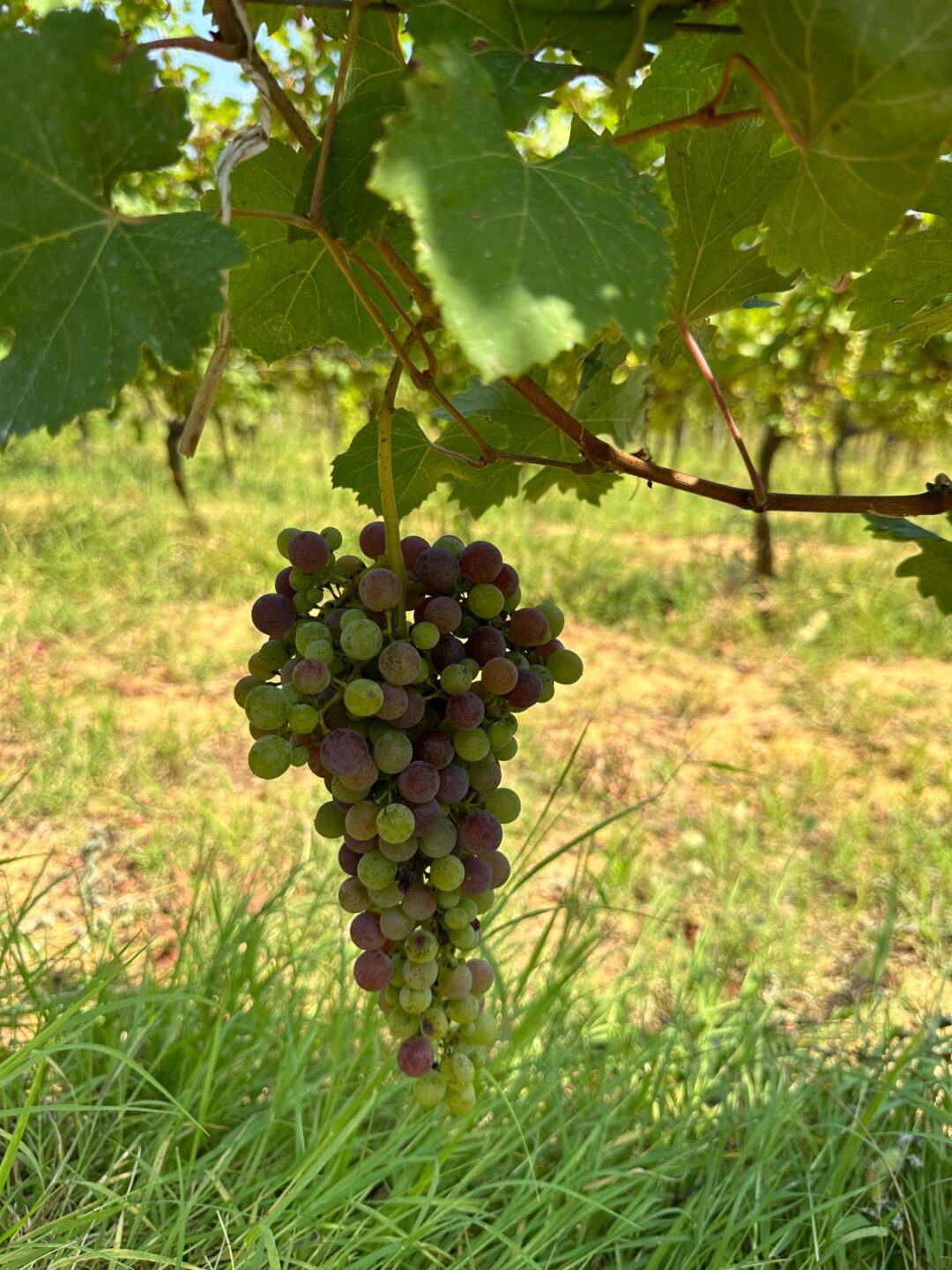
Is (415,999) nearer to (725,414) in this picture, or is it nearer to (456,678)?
(456,678)

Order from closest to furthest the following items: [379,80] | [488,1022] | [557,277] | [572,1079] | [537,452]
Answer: [557,277] → [379,80] → [488,1022] → [537,452] → [572,1079]

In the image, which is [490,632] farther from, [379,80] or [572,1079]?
[572,1079]

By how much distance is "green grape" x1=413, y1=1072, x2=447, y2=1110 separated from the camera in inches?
34.6

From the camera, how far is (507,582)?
2.66ft

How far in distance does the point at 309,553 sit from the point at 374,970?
373 millimetres

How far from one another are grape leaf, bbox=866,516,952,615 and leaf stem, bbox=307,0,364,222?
2.18 feet

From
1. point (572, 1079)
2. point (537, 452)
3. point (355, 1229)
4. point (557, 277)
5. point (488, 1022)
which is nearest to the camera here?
point (557, 277)

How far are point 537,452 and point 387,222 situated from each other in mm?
405

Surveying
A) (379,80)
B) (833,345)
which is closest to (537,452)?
(379,80)

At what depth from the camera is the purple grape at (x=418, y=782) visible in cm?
74

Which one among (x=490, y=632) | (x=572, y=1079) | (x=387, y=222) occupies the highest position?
(x=387, y=222)

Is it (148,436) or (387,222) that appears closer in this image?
(387,222)

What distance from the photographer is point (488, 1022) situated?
2.98 feet

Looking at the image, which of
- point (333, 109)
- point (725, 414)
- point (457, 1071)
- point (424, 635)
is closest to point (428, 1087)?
point (457, 1071)
